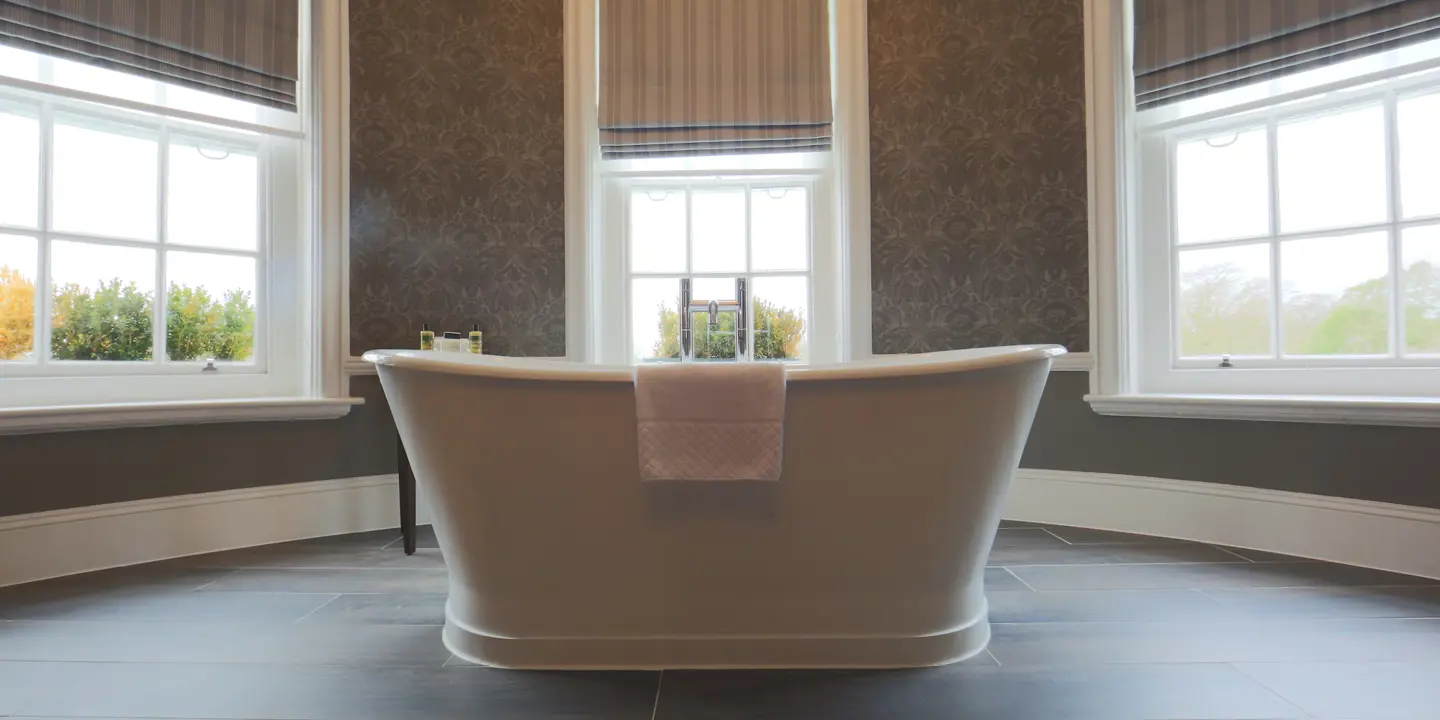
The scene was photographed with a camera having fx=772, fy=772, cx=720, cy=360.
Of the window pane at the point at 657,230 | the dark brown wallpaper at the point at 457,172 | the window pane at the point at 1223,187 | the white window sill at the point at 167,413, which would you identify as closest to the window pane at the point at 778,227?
the window pane at the point at 657,230

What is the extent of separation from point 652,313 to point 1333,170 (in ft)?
6.95

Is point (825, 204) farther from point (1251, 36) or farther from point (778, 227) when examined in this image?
point (1251, 36)

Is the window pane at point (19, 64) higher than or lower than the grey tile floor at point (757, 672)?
higher

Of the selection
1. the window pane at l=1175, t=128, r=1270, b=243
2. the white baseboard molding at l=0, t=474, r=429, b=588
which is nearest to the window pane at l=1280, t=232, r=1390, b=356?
the window pane at l=1175, t=128, r=1270, b=243

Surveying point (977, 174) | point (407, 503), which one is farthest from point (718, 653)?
point (977, 174)

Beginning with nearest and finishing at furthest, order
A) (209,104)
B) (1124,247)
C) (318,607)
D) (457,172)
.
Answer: (318,607) → (209,104) → (1124,247) → (457,172)

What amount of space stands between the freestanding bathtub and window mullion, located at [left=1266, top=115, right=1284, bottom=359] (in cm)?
129

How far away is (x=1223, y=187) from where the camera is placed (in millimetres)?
2381

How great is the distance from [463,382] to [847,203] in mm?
1682

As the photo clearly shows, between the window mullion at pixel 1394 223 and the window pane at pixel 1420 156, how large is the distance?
0.5 inches

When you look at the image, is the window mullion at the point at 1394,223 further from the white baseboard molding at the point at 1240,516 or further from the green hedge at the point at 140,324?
the green hedge at the point at 140,324

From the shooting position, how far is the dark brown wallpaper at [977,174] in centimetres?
255

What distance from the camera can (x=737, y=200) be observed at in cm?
282

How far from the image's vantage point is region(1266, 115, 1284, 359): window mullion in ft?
7.45
